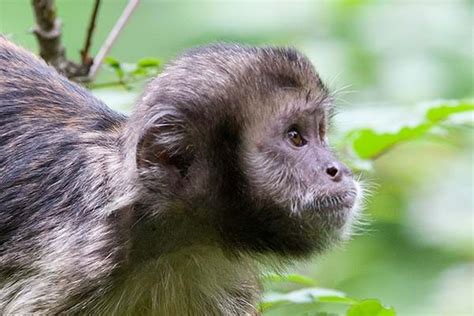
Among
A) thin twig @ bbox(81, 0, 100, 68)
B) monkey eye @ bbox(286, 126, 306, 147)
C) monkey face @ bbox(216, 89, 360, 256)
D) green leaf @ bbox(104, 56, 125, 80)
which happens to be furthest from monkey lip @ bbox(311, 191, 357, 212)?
thin twig @ bbox(81, 0, 100, 68)

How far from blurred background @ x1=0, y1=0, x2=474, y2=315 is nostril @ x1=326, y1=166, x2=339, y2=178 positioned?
258 centimetres

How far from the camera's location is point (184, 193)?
4000 mm

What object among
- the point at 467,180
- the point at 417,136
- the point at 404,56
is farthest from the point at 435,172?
the point at 417,136

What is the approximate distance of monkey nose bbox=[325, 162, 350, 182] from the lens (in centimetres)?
391

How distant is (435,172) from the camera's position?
7293mm

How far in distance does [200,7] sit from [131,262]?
3.48 metres

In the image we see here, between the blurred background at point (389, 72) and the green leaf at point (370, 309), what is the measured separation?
2827 mm

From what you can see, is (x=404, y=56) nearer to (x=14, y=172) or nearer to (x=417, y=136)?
(x=417, y=136)

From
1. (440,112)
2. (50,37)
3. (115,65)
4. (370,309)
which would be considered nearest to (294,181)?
(370,309)

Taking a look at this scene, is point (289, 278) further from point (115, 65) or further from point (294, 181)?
point (115, 65)

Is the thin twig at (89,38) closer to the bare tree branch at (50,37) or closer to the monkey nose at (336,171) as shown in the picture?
the bare tree branch at (50,37)

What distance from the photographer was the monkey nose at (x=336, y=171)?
3912 mm

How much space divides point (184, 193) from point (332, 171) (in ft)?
1.72

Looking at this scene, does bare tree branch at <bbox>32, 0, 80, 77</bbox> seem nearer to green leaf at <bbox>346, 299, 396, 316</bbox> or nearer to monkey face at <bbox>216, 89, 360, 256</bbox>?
monkey face at <bbox>216, 89, 360, 256</bbox>
